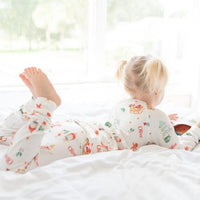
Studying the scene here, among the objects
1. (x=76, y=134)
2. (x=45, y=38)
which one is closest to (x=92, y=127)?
(x=76, y=134)

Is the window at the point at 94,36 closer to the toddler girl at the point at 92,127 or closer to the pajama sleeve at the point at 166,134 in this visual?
the toddler girl at the point at 92,127

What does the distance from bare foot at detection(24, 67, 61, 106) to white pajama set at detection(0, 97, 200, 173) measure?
29 millimetres

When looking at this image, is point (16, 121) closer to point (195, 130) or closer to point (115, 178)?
point (115, 178)

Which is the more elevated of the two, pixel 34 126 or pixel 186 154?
pixel 34 126

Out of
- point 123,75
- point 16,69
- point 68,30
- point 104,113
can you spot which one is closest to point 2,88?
point 16,69

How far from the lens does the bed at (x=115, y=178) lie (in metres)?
0.89

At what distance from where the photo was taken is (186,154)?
1230 millimetres

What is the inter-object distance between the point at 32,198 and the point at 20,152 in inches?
10.4

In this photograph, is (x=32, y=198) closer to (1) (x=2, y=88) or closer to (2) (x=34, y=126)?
(2) (x=34, y=126)

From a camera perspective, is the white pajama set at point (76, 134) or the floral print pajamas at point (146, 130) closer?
the white pajama set at point (76, 134)

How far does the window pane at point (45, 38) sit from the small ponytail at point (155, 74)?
4.16ft

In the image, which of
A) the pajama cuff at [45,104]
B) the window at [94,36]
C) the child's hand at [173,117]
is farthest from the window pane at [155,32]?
the pajama cuff at [45,104]

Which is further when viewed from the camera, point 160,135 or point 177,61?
point 177,61

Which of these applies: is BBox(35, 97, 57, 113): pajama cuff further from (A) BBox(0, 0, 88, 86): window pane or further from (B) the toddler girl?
(A) BBox(0, 0, 88, 86): window pane
